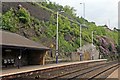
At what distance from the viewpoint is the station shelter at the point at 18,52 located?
25.2m

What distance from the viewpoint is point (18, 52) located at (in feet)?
96.0

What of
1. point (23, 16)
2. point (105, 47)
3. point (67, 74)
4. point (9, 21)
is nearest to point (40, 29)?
point (23, 16)

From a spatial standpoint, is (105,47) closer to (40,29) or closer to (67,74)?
(40,29)

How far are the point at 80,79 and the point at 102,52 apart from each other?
52096 mm

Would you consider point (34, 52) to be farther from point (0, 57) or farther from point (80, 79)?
point (80, 79)

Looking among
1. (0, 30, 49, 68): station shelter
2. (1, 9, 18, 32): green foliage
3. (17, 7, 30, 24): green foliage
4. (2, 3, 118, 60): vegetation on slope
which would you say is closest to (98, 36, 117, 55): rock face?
(2, 3, 118, 60): vegetation on slope

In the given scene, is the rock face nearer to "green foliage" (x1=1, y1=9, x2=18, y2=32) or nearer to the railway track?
"green foliage" (x1=1, y1=9, x2=18, y2=32)

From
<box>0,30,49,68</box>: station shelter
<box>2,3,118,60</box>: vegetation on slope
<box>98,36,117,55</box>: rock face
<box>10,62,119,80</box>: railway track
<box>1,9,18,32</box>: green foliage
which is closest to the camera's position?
<box>10,62,119,80</box>: railway track

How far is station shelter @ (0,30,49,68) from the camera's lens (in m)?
25.2

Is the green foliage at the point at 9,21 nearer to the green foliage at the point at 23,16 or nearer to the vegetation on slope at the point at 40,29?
the vegetation on slope at the point at 40,29

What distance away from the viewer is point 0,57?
25562 mm

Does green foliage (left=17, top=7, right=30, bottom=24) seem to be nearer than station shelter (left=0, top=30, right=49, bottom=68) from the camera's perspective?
No

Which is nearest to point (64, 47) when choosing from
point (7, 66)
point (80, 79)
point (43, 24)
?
point (43, 24)

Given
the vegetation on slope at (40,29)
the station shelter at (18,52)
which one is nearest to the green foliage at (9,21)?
the vegetation on slope at (40,29)
